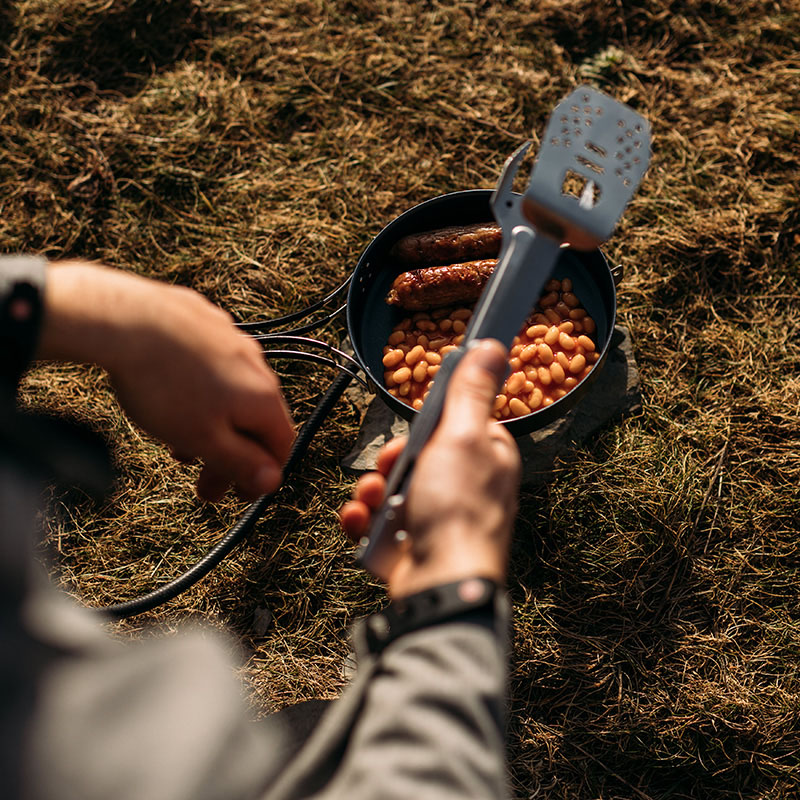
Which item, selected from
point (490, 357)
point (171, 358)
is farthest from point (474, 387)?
point (171, 358)

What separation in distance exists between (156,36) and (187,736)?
336 cm

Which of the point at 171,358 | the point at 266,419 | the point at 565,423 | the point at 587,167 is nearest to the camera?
the point at 171,358

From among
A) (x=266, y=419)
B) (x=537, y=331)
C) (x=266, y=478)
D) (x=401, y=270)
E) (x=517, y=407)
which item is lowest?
(x=517, y=407)

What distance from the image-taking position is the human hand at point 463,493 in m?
1.06

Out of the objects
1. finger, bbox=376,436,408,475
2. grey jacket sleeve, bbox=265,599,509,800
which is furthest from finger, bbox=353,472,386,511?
grey jacket sleeve, bbox=265,599,509,800

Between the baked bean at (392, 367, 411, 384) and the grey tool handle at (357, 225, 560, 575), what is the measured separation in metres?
0.85

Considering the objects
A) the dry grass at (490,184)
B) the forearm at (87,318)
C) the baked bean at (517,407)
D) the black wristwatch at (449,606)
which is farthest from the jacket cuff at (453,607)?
the dry grass at (490,184)

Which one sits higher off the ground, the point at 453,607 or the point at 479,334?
the point at 479,334

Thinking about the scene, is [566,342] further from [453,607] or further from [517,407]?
[453,607]

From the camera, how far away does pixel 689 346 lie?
2521 millimetres

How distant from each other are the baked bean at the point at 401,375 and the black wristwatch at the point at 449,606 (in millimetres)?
1210

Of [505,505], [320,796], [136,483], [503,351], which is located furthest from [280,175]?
[320,796]

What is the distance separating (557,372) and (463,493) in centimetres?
110

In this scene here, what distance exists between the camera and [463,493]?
1.12 m
